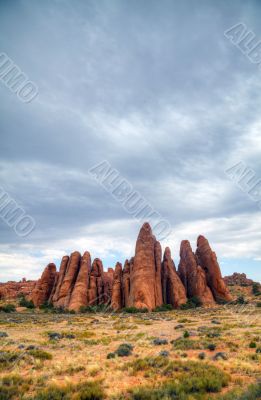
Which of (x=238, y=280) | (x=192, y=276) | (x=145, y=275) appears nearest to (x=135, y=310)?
(x=145, y=275)

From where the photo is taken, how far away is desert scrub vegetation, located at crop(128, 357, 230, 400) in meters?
7.58

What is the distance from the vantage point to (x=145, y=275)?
48.2 m

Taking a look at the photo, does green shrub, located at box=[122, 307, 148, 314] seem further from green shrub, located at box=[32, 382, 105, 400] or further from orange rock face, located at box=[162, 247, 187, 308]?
green shrub, located at box=[32, 382, 105, 400]

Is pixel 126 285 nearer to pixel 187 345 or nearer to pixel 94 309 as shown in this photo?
pixel 94 309

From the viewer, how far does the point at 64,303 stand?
2051 inches

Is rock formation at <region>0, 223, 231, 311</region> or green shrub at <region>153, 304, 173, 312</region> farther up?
rock formation at <region>0, 223, 231, 311</region>

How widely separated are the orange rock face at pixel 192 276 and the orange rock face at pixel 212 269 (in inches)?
66.0

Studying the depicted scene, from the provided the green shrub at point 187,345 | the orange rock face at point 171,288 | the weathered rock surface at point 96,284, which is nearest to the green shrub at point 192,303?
the orange rock face at point 171,288

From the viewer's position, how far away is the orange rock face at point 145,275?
149ft

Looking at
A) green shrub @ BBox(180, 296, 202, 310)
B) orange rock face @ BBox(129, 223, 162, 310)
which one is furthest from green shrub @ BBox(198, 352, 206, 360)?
green shrub @ BBox(180, 296, 202, 310)

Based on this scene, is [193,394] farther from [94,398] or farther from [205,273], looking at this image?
[205,273]

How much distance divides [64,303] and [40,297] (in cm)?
1006

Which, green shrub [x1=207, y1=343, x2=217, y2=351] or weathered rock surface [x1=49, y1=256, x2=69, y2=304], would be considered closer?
green shrub [x1=207, y1=343, x2=217, y2=351]

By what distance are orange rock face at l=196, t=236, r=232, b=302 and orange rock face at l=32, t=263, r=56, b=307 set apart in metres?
35.5
